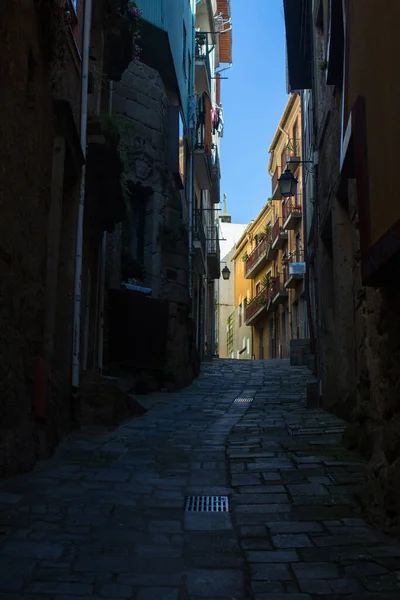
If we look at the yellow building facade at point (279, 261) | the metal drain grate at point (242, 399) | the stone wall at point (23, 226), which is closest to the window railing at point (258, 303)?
the yellow building facade at point (279, 261)

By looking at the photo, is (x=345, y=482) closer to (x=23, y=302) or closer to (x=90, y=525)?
(x=90, y=525)

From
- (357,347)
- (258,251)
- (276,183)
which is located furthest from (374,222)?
(258,251)

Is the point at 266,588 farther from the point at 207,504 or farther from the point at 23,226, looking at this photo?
the point at 23,226

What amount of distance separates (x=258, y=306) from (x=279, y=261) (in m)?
4.04

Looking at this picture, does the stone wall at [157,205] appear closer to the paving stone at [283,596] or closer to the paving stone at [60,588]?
the paving stone at [60,588]

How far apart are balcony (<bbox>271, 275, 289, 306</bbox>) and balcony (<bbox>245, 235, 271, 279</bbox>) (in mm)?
2330

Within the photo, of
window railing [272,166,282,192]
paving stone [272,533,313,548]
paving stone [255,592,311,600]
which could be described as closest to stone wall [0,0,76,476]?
paving stone [272,533,313,548]

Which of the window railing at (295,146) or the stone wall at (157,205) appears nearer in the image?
the stone wall at (157,205)

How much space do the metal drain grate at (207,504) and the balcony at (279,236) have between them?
24.3 m

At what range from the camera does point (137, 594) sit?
312 cm

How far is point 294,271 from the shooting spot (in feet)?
78.7

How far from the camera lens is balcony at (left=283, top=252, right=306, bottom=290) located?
78.8ft

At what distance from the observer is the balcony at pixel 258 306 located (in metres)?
32.5

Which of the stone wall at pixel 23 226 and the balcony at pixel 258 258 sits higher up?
the balcony at pixel 258 258
